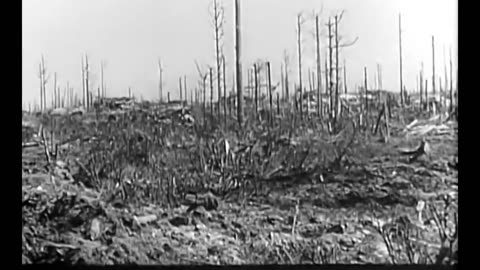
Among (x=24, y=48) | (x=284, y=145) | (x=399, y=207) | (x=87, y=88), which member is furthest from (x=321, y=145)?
(x=24, y=48)

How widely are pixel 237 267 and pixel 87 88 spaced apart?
0.73 metres

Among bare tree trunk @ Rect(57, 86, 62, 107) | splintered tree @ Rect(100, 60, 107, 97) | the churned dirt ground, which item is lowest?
the churned dirt ground

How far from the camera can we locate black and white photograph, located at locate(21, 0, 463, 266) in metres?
2.32

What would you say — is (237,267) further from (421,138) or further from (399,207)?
(421,138)

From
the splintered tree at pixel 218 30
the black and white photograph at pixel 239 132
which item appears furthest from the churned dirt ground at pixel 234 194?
the splintered tree at pixel 218 30

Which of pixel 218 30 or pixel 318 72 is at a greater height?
pixel 218 30

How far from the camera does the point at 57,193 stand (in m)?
2.41

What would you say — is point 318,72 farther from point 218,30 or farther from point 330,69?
point 218,30

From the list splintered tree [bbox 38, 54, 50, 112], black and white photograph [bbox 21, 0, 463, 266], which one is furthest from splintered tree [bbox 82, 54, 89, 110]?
splintered tree [bbox 38, 54, 50, 112]

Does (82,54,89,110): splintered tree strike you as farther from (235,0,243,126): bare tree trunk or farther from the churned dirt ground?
(235,0,243,126): bare tree trunk

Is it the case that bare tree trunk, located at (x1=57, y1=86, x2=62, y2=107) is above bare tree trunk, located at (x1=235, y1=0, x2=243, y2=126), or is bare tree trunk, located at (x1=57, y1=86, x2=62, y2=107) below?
below

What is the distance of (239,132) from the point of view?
7.84 ft

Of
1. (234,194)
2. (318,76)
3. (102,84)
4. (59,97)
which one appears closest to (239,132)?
(234,194)

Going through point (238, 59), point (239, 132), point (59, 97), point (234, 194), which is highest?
point (238, 59)
